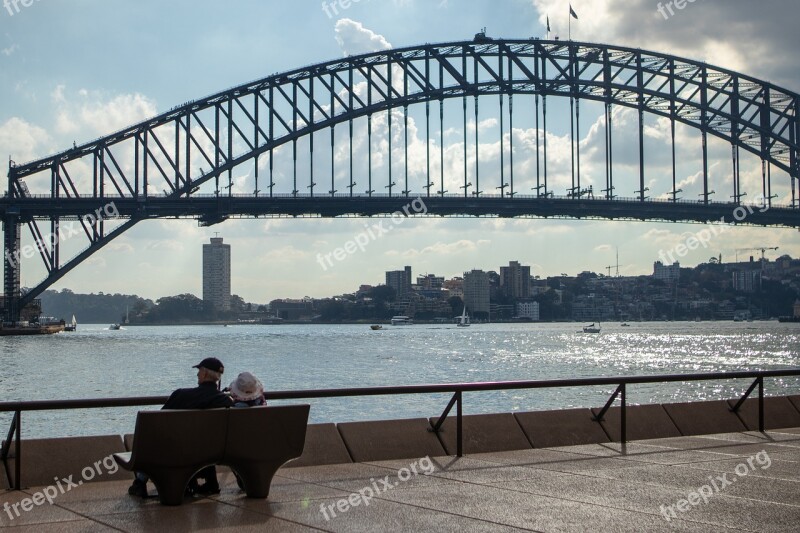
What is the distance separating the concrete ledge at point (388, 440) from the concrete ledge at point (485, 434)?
162mm

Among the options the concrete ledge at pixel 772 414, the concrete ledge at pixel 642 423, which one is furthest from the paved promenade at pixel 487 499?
the concrete ledge at pixel 772 414

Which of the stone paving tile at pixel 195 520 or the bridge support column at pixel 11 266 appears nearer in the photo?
the stone paving tile at pixel 195 520

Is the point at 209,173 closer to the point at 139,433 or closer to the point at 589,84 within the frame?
the point at 589,84

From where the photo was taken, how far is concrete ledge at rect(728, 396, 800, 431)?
13.2 metres

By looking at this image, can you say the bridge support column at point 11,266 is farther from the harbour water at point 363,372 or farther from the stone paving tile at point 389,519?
the stone paving tile at point 389,519

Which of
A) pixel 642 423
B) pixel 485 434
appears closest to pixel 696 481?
pixel 485 434

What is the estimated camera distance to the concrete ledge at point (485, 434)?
35.9 ft

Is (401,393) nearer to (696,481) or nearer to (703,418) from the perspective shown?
(696,481)

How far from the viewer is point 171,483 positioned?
796cm

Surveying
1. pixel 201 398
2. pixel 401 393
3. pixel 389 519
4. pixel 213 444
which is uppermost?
pixel 201 398

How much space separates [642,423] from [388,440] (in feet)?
10.9

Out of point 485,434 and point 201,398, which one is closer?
point 201,398

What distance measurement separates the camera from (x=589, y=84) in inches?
3243

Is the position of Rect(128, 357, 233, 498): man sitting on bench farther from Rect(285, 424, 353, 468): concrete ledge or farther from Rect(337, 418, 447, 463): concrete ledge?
Rect(337, 418, 447, 463): concrete ledge
